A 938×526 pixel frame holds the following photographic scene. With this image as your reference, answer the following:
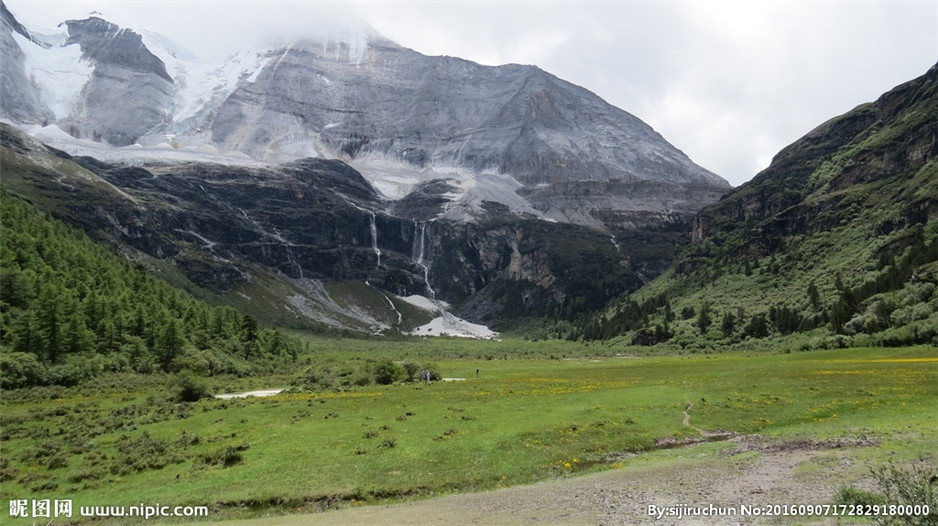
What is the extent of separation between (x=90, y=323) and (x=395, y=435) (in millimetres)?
73796

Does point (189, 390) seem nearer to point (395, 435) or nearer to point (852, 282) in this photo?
point (395, 435)

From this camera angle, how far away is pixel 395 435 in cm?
3528

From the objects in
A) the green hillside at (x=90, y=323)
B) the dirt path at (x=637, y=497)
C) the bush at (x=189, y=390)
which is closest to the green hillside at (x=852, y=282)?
the dirt path at (x=637, y=497)

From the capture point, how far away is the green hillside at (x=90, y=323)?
71375 mm

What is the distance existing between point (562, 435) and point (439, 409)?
46.6ft

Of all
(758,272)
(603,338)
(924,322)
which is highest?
(758,272)

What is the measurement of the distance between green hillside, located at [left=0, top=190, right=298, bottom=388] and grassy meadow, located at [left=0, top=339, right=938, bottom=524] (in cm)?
1680

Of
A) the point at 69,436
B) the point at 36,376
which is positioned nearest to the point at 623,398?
the point at 69,436

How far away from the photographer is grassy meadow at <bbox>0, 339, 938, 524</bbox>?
86.9 ft

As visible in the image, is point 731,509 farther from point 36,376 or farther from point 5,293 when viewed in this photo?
point 5,293

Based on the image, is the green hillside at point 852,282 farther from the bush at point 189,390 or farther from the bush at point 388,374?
the bush at point 189,390

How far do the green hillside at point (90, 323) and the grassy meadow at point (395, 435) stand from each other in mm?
16804

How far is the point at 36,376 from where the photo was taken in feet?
219

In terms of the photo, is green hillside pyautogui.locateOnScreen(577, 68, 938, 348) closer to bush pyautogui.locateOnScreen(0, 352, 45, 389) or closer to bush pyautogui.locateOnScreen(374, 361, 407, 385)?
bush pyautogui.locateOnScreen(374, 361, 407, 385)
